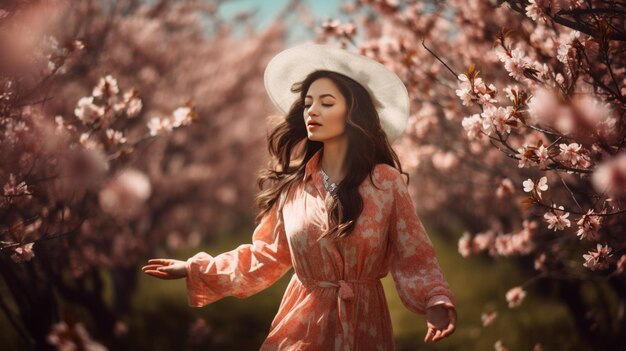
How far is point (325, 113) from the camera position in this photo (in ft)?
9.14

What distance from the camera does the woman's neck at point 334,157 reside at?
2.81m

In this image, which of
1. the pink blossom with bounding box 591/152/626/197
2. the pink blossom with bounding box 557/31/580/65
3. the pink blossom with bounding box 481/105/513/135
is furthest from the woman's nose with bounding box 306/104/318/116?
the pink blossom with bounding box 591/152/626/197

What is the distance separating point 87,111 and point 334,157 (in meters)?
1.56

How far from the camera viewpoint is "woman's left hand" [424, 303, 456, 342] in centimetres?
237

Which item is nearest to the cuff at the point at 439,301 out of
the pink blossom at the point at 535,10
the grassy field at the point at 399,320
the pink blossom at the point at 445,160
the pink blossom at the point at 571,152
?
the pink blossom at the point at 571,152

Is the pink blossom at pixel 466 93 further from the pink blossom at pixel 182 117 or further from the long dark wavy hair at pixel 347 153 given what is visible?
the pink blossom at pixel 182 117

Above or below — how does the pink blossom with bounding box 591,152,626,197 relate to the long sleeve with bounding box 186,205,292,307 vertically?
above

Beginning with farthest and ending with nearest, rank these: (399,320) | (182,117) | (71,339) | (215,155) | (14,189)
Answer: (215,155) → (399,320) → (182,117) → (14,189) → (71,339)

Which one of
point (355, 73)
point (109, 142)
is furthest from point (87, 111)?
point (355, 73)

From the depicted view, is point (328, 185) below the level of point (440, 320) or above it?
above

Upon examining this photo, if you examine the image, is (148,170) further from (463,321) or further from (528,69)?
(528,69)

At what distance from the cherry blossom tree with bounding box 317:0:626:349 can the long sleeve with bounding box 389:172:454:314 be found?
1.49 ft

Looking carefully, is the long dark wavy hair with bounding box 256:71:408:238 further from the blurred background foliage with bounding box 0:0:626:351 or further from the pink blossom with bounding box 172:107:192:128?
the pink blossom with bounding box 172:107:192:128

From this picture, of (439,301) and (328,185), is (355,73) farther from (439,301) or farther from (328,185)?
(439,301)
